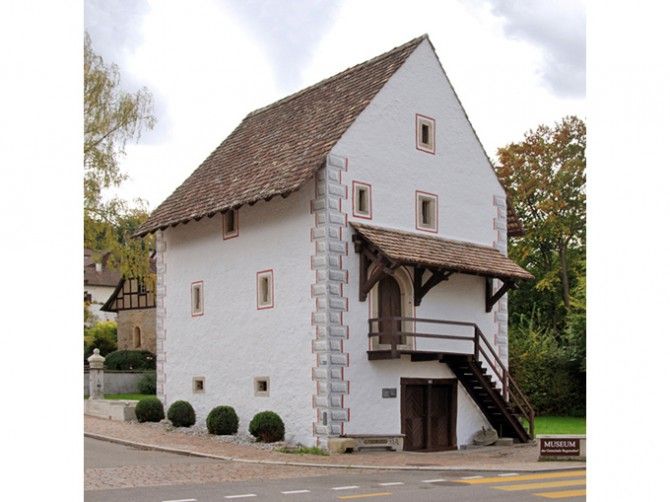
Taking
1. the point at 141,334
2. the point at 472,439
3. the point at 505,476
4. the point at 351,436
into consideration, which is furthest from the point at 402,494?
the point at 141,334

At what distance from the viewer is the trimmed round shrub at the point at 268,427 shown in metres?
22.8

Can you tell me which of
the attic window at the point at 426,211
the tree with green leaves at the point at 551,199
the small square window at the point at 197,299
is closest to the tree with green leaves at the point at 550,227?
the tree with green leaves at the point at 551,199

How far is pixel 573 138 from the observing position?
1521 inches

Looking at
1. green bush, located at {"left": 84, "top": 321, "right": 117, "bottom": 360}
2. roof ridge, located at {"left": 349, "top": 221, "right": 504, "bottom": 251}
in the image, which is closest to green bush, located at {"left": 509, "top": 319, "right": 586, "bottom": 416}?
roof ridge, located at {"left": 349, "top": 221, "right": 504, "bottom": 251}

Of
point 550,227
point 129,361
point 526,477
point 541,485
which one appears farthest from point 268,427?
point 129,361

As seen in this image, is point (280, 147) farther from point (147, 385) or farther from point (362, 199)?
point (147, 385)

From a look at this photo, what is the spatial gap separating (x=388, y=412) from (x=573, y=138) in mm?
19114

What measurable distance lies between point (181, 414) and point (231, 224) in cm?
488

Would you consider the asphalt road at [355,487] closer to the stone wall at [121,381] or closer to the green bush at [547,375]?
the green bush at [547,375]

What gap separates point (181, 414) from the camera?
2552cm

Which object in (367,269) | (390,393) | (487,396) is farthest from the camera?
(487,396)

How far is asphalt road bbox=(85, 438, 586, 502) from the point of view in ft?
44.9

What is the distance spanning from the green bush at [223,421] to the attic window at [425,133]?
7.72m
